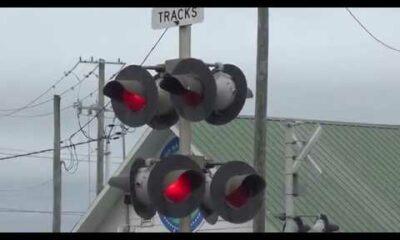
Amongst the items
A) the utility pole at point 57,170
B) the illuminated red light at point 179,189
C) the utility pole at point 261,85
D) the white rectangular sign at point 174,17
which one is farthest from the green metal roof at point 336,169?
the illuminated red light at point 179,189

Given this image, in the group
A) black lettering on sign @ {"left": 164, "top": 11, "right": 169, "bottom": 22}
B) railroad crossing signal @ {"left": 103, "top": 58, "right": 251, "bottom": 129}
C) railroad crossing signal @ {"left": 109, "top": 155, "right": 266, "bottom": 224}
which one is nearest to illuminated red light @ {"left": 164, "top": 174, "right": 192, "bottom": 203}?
railroad crossing signal @ {"left": 109, "top": 155, "right": 266, "bottom": 224}

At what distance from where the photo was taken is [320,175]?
18703 millimetres

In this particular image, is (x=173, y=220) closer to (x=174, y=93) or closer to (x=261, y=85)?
(x=261, y=85)

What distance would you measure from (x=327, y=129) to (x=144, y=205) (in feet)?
54.6

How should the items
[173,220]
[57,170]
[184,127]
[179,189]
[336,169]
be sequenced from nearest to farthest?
[179,189]
[184,127]
[173,220]
[336,169]
[57,170]

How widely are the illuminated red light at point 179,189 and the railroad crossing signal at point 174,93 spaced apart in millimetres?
517

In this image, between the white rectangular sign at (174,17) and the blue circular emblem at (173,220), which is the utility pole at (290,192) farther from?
the blue circular emblem at (173,220)

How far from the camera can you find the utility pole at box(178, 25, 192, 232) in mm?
7871

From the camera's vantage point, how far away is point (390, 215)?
21828mm

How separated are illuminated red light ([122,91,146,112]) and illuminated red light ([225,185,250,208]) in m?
1.03

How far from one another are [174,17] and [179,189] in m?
1.69

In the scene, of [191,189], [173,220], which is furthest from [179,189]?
[173,220]
